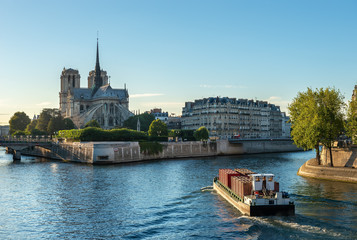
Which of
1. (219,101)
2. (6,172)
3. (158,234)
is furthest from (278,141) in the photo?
(158,234)

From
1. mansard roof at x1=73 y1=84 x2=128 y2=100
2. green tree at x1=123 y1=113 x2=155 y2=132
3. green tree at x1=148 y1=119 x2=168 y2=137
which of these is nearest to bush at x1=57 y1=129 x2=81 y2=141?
green tree at x1=148 y1=119 x2=168 y2=137

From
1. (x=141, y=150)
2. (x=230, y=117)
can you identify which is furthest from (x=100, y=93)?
(x=141, y=150)

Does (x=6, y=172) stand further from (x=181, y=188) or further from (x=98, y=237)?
(x=98, y=237)

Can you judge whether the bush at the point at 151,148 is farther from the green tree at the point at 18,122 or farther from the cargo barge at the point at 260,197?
the green tree at the point at 18,122

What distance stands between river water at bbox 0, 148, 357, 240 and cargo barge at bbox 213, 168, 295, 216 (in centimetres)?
59

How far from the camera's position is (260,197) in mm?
30797

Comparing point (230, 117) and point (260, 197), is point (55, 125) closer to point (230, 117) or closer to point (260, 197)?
point (230, 117)

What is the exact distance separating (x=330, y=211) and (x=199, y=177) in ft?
80.8

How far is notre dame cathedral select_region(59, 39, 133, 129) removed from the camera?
504ft

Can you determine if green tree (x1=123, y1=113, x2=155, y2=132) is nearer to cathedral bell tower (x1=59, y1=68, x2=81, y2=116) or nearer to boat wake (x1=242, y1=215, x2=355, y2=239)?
cathedral bell tower (x1=59, y1=68, x2=81, y2=116)

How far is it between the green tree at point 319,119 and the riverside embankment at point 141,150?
1425 inches

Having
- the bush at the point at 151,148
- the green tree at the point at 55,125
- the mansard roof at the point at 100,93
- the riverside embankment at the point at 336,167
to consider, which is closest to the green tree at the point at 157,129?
the bush at the point at 151,148

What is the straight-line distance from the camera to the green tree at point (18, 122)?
163 m

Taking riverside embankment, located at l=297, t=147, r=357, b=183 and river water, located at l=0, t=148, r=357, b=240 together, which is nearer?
river water, located at l=0, t=148, r=357, b=240
